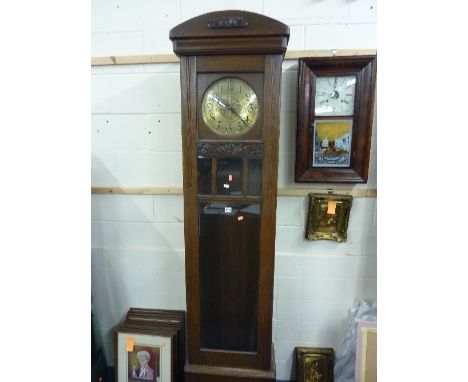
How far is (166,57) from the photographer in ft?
3.87

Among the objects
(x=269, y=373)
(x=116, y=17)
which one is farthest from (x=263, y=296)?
(x=116, y=17)

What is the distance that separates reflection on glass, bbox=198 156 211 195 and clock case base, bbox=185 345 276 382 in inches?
26.5

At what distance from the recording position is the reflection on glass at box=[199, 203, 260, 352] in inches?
39.3

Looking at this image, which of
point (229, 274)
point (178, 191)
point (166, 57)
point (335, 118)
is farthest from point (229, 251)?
point (166, 57)

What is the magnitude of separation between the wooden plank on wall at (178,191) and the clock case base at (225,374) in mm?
683

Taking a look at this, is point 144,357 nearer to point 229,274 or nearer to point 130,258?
point 130,258

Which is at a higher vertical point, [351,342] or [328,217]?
[328,217]

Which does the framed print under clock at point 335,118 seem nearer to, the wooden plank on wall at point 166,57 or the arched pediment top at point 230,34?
the wooden plank on wall at point 166,57

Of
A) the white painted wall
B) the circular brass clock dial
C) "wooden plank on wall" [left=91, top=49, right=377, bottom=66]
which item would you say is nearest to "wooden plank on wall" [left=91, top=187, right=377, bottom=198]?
the white painted wall

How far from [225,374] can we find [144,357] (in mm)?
416

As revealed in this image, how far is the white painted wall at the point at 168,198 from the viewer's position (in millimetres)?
1127

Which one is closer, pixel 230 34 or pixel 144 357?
pixel 230 34

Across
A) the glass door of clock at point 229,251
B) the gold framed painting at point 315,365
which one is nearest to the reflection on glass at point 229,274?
the glass door of clock at point 229,251

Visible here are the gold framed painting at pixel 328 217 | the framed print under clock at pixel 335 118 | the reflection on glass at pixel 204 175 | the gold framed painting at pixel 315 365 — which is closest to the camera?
the reflection on glass at pixel 204 175
